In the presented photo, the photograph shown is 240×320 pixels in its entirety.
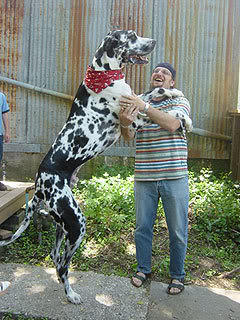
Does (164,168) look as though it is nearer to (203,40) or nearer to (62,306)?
(62,306)

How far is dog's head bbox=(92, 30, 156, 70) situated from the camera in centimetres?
269

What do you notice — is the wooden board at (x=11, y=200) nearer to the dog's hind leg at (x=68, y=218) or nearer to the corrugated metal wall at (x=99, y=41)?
the dog's hind leg at (x=68, y=218)

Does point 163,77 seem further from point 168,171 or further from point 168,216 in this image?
point 168,216

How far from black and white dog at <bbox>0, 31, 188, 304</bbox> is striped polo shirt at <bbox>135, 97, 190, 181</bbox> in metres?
0.55

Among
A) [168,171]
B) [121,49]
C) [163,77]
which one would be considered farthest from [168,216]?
[121,49]

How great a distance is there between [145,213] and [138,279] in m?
0.69

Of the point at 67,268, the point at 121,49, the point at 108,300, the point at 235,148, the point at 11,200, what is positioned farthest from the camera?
the point at 235,148

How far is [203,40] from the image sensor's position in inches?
266

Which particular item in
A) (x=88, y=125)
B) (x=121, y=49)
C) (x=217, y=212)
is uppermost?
(x=121, y=49)

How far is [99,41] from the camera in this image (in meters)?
6.83

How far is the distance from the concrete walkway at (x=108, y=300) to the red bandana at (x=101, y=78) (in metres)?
1.90

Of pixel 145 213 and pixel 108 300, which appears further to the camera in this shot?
pixel 145 213

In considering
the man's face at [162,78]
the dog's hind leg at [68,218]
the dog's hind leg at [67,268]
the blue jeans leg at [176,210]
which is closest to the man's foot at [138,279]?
the blue jeans leg at [176,210]

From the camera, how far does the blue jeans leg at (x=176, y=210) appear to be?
128 inches
